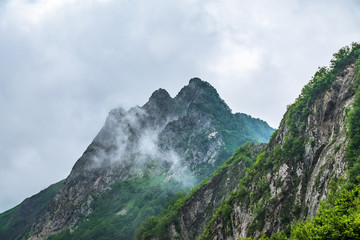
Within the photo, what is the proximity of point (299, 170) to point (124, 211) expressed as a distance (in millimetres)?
138026

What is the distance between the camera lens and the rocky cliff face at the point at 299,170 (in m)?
53.2

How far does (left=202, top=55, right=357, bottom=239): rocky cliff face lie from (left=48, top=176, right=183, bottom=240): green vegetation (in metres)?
79.7

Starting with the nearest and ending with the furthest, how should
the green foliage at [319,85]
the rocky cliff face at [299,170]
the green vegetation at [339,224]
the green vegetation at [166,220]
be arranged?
the green vegetation at [339,224] < the rocky cliff face at [299,170] < the green foliage at [319,85] < the green vegetation at [166,220]

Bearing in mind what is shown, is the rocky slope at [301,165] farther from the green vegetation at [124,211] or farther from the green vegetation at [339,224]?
the green vegetation at [124,211]

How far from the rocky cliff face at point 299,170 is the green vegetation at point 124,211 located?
79743 mm

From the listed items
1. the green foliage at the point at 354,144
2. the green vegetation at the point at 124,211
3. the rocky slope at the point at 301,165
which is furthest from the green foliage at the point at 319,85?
the green vegetation at the point at 124,211

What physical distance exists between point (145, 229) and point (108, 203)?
75.4 metres

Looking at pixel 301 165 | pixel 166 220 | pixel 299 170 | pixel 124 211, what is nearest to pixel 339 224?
pixel 299 170

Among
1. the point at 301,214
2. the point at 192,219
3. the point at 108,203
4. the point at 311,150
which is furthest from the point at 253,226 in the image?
the point at 108,203

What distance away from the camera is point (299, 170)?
6344cm

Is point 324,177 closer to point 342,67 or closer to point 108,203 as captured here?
point 342,67

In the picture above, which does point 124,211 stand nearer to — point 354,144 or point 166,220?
point 166,220

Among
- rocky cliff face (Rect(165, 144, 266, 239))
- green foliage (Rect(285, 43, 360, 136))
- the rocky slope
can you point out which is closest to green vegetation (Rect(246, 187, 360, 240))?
the rocky slope

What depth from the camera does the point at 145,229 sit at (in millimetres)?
129375
